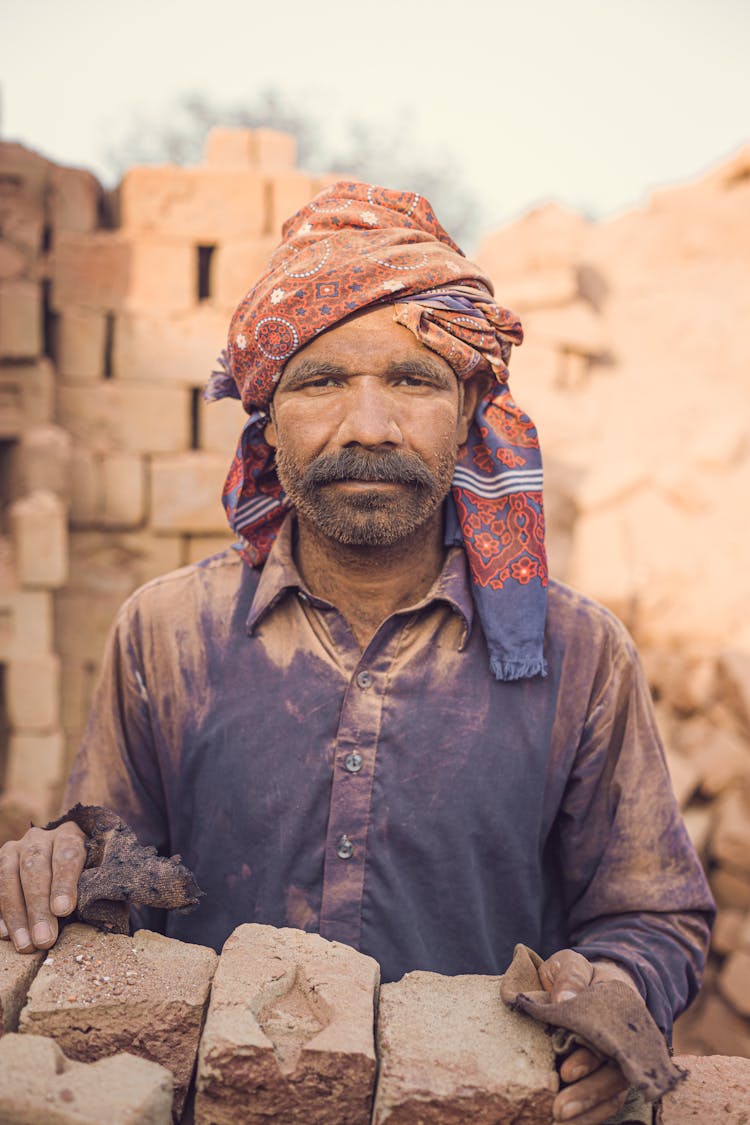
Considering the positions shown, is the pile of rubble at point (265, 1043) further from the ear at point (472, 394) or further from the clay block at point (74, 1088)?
the ear at point (472, 394)

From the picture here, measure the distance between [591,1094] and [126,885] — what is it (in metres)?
0.94

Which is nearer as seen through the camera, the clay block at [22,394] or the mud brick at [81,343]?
the clay block at [22,394]

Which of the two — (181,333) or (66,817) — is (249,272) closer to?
(181,333)

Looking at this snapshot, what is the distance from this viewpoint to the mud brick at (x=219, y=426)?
25.6 ft

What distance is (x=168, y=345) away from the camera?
25.3 feet

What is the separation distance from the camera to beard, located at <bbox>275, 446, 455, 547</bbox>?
2.32 metres

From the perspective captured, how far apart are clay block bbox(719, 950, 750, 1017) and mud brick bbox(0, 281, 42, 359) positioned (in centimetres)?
647

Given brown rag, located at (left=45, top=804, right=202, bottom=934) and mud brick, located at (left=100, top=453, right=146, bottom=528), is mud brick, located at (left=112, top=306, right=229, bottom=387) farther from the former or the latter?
brown rag, located at (left=45, top=804, right=202, bottom=934)

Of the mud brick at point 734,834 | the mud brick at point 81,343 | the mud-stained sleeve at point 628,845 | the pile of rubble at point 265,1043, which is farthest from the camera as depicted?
the mud brick at point 81,343

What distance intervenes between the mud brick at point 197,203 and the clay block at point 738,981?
242 inches

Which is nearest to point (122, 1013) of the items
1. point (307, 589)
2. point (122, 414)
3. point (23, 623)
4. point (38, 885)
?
point (38, 885)

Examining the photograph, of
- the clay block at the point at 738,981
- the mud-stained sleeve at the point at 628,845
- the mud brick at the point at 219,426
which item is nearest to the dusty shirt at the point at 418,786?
the mud-stained sleeve at the point at 628,845

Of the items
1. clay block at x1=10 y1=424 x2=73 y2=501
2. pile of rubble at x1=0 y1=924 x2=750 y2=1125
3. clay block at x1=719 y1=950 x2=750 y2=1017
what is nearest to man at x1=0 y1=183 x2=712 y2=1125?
pile of rubble at x1=0 y1=924 x2=750 y2=1125

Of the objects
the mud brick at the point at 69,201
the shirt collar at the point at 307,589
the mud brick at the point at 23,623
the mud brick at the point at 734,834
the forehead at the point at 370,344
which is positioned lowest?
the mud brick at the point at 734,834
